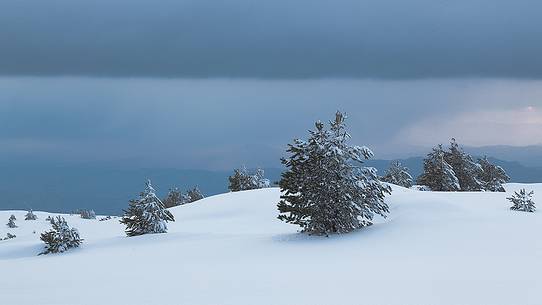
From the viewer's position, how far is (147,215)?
2633 centimetres

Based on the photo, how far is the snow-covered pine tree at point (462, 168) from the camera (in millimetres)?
49344

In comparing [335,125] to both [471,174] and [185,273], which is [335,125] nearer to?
[185,273]

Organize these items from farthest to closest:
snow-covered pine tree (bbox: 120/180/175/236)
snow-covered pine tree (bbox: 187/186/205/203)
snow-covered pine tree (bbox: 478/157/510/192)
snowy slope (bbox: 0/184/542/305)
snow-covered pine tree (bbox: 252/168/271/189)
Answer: snow-covered pine tree (bbox: 187/186/205/203)
snow-covered pine tree (bbox: 252/168/271/189)
snow-covered pine tree (bbox: 478/157/510/192)
snow-covered pine tree (bbox: 120/180/175/236)
snowy slope (bbox: 0/184/542/305)

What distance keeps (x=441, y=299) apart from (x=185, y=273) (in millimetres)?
7254

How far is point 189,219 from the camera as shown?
35844 mm

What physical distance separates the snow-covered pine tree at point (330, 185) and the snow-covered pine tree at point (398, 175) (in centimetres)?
3819

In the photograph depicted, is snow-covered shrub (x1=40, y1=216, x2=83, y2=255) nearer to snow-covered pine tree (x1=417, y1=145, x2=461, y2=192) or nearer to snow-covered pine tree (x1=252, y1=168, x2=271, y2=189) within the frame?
snow-covered pine tree (x1=417, y1=145, x2=461, y2=192)

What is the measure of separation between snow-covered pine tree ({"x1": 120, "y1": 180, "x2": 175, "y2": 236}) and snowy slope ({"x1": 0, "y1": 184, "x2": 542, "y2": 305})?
2104mm

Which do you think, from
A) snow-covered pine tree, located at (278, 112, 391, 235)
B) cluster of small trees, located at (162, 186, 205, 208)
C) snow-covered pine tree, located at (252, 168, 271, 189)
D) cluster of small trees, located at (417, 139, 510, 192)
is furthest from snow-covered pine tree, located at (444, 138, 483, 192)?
cluster of small trees, located at (162, 186, 205, 208)

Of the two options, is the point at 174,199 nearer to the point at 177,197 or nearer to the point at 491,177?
the point at 177,197

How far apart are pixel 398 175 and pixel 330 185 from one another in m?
41.6

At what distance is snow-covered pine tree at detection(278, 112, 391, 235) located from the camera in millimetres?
21203

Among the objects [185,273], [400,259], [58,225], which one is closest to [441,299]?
[400,259]

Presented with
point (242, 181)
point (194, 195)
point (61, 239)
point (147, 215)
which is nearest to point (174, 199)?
point (194, 195)
